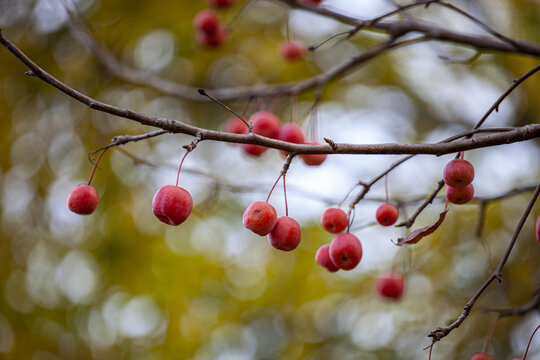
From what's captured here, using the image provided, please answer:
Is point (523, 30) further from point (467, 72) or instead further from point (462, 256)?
point (462, 256)

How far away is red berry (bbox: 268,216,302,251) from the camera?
4.29 feet

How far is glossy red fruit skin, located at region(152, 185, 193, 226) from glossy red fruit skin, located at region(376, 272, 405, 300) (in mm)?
1262

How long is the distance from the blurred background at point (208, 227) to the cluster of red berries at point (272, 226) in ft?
5.44

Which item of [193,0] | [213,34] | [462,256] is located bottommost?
[462,256]

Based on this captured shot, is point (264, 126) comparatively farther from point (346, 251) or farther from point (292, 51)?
point (292, 51)

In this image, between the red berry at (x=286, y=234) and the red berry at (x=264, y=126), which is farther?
the red berry at (x=264, y=126)

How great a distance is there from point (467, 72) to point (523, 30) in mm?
681

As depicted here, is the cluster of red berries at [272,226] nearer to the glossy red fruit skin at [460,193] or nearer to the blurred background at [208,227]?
the glossy red fruit skin at [460,193]

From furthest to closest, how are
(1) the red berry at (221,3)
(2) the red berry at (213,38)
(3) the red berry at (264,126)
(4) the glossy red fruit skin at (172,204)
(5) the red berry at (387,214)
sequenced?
(2) the red berry at (213,38) < (1) the red berry at (221,3) < (3) the red berry at (264,126) < (5) the red berry at (387,214) < (4) the glossy red fruit skin at (172,204)

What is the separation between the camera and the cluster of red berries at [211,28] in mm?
2658

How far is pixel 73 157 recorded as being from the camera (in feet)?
11.6

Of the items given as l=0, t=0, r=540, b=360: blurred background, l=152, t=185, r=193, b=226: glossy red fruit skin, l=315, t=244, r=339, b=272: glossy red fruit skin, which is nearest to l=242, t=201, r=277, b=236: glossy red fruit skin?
l=152, t=185, r=193, b=226: glossy red fruit skin

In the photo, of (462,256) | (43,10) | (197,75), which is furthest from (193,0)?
(462,256)

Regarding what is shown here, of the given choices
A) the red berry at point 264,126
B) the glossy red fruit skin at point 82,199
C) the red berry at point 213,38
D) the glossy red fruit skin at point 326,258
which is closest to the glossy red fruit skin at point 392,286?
the glossy red fruit skin at point 326,258
